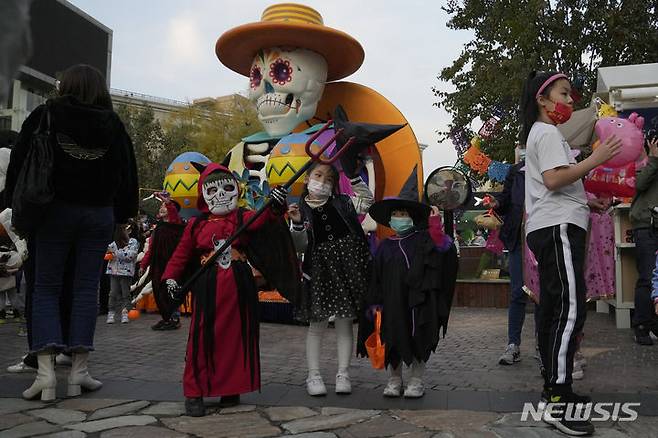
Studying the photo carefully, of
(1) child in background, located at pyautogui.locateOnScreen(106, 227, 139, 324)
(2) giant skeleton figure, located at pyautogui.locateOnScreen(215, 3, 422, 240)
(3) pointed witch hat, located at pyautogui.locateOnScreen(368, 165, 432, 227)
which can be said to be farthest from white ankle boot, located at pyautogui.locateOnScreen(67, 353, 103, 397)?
(2) giant skeleton figure, located at pyautogui.locateOnScreen(215, 3, 422, 240)

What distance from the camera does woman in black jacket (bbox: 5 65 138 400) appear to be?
12.0 feet

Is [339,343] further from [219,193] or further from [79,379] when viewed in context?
[79,379]

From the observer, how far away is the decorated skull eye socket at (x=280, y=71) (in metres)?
8.16

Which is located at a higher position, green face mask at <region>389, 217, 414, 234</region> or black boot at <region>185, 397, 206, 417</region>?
green face mask at <region>389, 217, 414, 234</region>

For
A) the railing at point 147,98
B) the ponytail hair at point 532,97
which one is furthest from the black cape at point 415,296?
the railing at point 147,98

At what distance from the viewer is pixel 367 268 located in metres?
3.98

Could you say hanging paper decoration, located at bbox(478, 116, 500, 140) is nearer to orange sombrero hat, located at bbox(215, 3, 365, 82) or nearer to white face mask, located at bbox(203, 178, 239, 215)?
orange sombrero hat, located at bbox(215, 3, 365, 82)

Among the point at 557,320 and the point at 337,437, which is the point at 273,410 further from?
the point at 557,320

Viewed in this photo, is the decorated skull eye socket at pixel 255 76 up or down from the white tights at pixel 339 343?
up

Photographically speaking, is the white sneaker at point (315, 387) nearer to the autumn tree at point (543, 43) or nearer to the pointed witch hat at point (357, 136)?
the pointed witch hat at point (357, 136)

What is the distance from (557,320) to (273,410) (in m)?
1.55

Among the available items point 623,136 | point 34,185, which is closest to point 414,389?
point 623,136

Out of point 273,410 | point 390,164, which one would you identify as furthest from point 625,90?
point 273,410

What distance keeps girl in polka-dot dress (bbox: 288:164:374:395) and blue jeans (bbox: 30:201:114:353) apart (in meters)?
1.25
